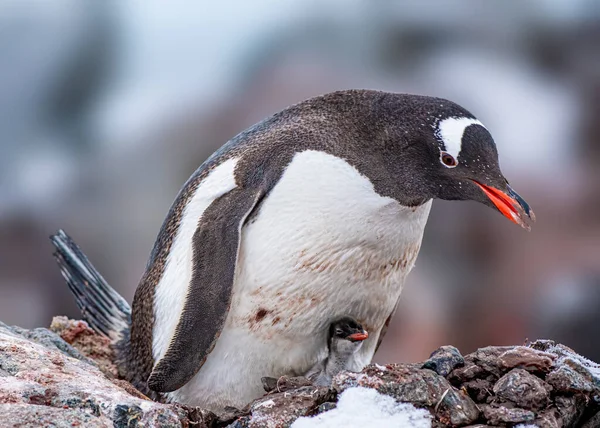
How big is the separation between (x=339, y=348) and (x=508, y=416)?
0.57 m

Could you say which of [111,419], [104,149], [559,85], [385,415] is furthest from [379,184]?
[104,149]

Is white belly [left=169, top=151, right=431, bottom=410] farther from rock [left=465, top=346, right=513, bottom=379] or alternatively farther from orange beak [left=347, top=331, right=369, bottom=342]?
rock [left=465, top=346, right=513, bottom=379]

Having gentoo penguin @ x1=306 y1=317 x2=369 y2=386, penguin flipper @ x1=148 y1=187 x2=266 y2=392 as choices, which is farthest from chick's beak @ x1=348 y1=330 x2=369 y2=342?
penguin flipper @ x1=148 y1=187 x2=266 y2=392

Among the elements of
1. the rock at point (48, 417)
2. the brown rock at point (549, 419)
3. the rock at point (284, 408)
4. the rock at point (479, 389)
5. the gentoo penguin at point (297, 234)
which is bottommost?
the rock at point (48, 417)

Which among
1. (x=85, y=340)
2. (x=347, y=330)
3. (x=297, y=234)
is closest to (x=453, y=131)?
(x=297, y=234)

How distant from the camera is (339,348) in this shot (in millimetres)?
1660

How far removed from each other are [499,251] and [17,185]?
2236 millimetres

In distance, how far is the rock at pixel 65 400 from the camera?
3.68 ft

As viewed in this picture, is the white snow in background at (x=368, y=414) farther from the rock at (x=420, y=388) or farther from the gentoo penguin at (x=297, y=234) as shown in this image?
the gentoo penguin at (x=297, y=234)

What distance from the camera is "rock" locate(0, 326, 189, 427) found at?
1.12 metres

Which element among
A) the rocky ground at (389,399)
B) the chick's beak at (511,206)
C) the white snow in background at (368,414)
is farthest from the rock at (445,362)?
the chick's beak at (511,206)

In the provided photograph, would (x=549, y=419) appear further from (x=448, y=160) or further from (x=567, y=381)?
(x=448, y=160)

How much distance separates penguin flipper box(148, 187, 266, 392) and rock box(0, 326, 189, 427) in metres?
0.21

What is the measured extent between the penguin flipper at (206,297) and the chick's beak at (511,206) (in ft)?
1.50
